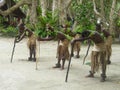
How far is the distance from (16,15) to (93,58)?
13409 mm

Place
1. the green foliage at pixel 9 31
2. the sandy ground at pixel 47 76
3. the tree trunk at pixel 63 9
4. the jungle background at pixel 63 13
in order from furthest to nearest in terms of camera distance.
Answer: the green foliage at pixel 9 31 < the tree trunk at pixel 63 9 < the jungle background at pixel 63 13 < the sandy ground at pixel 47 76

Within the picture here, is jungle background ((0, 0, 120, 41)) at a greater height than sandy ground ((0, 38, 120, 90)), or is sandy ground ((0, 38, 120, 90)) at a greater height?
jungle background ((0, 0, 120, 41))

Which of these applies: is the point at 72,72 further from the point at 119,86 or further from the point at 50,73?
the point at 119,86

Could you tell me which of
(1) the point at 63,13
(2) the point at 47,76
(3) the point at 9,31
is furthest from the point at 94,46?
(3) the point at 9,31

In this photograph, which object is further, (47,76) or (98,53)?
(47,76)

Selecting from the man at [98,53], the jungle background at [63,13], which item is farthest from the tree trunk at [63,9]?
the man at [98,53]

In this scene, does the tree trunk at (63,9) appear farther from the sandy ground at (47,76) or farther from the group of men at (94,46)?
the group of men at (94,46)

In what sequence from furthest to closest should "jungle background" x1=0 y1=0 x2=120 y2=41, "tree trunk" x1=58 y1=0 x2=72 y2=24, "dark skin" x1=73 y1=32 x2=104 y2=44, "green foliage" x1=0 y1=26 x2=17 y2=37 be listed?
"green foliage" x1=0 y1=26 x2=17 y2=37, "tree trunk" x1=58 y1=0 x2=72 y2=24, "jungle background" x1=0 y1=0 x2=120 y2=41, "dark skin" x1=73 y1=32 x2=104 y2=44

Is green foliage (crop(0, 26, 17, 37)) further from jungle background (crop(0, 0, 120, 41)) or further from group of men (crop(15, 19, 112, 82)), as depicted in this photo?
group of men (crop(15, 19, 112, 82))

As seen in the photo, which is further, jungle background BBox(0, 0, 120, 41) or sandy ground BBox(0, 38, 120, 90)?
jungle background BBox(0, 0, 120, 41)

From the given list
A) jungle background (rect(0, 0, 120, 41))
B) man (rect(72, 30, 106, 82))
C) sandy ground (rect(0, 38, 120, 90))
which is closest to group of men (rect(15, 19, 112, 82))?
man (rect(72, 30, 106, 82))

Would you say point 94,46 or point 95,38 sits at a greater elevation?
point 95,38

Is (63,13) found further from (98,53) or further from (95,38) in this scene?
(95,38)

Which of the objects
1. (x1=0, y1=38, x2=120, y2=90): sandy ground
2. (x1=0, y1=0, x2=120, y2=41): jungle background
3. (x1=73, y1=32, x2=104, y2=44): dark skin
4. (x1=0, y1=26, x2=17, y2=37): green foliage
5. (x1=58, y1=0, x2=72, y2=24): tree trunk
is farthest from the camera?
(x1=0, y1=26, x2=17, y2=37): green foliage
